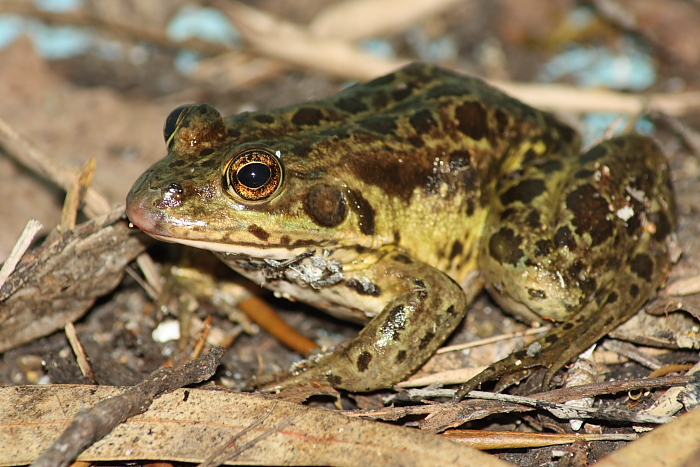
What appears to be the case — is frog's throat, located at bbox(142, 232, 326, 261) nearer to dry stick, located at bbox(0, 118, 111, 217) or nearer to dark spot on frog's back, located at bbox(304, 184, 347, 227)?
dark spot on frog's back, located at bbox(304, 184, 347, 227)

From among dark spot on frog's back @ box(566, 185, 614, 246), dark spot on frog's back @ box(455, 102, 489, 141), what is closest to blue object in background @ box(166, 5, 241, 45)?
dark spot on frog's back @ box(455, 102, 489, 141)

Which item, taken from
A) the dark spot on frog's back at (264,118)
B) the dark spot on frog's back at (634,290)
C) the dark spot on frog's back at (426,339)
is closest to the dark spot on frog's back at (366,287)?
the dark spot on frog's back at (426,339)

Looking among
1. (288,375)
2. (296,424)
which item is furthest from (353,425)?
(288,375)

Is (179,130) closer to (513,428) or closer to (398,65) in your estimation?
(513,428)

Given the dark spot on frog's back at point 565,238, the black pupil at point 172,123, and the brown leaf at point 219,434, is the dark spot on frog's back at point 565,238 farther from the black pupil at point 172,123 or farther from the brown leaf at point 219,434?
the black pupil at point 172,123

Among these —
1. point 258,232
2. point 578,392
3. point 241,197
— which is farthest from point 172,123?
point 578,392

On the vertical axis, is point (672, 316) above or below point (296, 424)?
above
